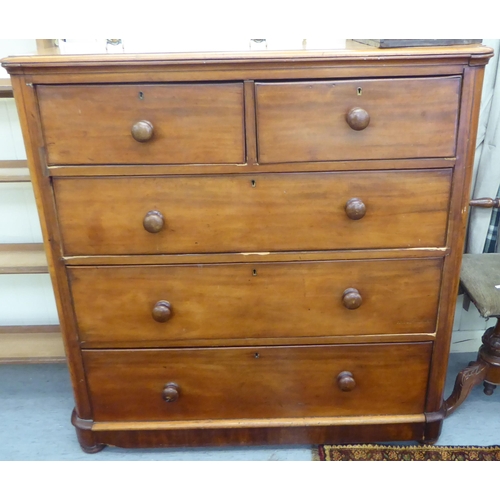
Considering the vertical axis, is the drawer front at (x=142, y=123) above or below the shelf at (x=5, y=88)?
below

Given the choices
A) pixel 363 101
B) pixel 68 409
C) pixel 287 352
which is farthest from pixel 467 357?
pixel 68 409

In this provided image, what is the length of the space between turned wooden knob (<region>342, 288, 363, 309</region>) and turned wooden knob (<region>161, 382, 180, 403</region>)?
1.86ft

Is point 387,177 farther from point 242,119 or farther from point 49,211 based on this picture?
point 49,211

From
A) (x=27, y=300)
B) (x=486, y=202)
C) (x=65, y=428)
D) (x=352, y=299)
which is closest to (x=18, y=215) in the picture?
(x=27, y=300)

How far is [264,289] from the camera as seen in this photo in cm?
139

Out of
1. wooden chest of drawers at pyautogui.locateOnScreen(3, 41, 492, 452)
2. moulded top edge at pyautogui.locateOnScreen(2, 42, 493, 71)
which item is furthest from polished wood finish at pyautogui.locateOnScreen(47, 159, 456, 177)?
moulded top edge at pyautogui.locateOnScreen(2, 42, 493, 71)

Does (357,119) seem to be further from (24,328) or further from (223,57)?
(24,328)

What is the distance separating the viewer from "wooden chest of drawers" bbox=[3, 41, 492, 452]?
1.20 m

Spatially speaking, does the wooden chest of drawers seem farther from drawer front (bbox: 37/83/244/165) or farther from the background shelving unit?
the background shelving unit

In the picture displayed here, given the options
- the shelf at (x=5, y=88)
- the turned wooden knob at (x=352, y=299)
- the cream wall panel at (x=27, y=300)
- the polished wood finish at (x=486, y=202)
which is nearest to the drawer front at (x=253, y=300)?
the turned wooden knob at (x=352, y=299)

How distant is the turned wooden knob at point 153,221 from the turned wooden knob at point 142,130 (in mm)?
195

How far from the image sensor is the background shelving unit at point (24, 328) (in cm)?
168

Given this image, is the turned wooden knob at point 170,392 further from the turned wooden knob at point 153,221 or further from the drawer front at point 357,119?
the drawer front at point 357,119

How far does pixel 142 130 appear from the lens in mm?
1208
